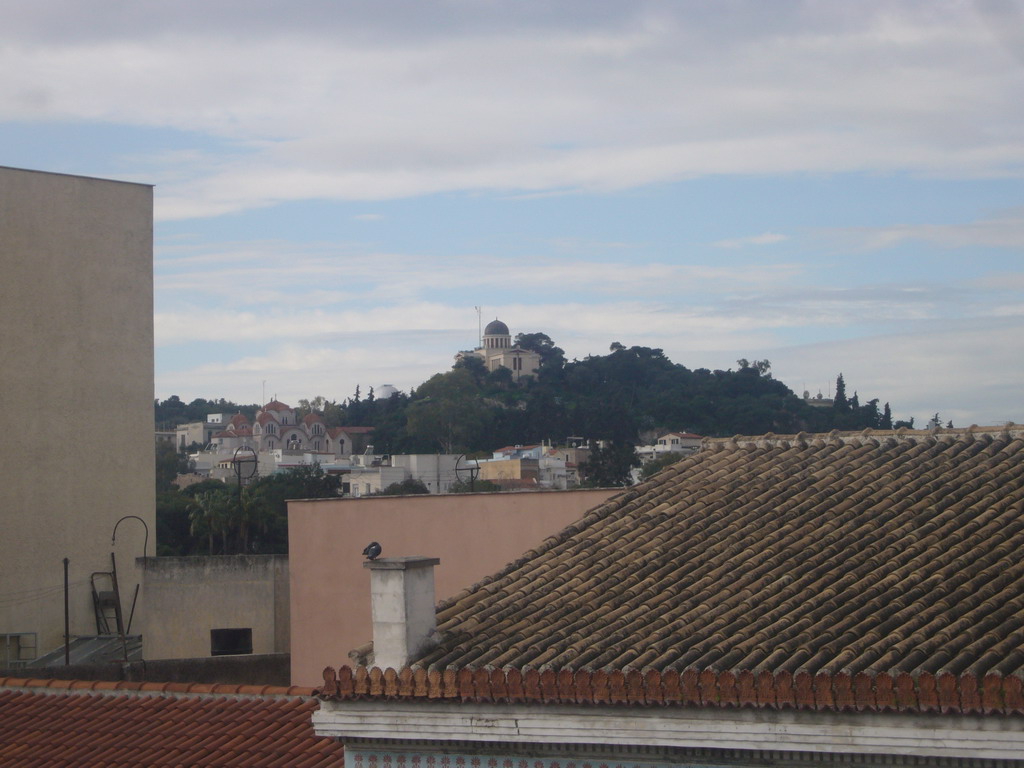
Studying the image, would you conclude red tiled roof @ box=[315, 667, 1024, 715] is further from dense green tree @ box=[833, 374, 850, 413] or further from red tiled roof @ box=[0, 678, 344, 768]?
dense green tree @ box=[833, 374, 850, 413]

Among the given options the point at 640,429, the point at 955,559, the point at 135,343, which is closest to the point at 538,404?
the point at 640,429

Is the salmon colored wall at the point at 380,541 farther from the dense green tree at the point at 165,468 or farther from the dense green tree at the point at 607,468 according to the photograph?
the dense green tree at the point at 165,468

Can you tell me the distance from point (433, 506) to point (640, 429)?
432 ft

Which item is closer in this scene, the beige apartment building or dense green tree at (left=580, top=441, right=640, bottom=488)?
the beige apartment building

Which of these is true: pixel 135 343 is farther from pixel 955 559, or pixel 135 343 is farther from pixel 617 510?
pixel 955 559

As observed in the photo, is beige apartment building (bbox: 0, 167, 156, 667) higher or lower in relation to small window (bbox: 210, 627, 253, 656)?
higher

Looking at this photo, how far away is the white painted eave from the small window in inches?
652

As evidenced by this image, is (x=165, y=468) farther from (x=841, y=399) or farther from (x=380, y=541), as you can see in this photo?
(x=380, y=541)

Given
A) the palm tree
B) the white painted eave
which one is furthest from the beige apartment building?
the palm tree

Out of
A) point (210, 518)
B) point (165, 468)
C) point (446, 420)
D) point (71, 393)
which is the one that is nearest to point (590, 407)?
point (446, 420)

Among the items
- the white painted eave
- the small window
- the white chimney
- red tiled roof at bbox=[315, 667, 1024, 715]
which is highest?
the white chimney

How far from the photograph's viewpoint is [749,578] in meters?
9.34

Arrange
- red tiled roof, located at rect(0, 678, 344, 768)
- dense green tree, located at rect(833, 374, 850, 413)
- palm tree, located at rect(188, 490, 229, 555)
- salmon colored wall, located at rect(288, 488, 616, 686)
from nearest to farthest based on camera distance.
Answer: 1. red tiled roof, located at rect(0, 678, 344, 768)
2. salmon colored wall, located at rect(288, 488, 616, 686)
3. palm tree, located at rect(188, 490, 229, 555)
4. dense green tree, located at rect(833, 374, 850, 413)

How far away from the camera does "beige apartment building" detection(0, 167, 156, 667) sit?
97.0 feet
